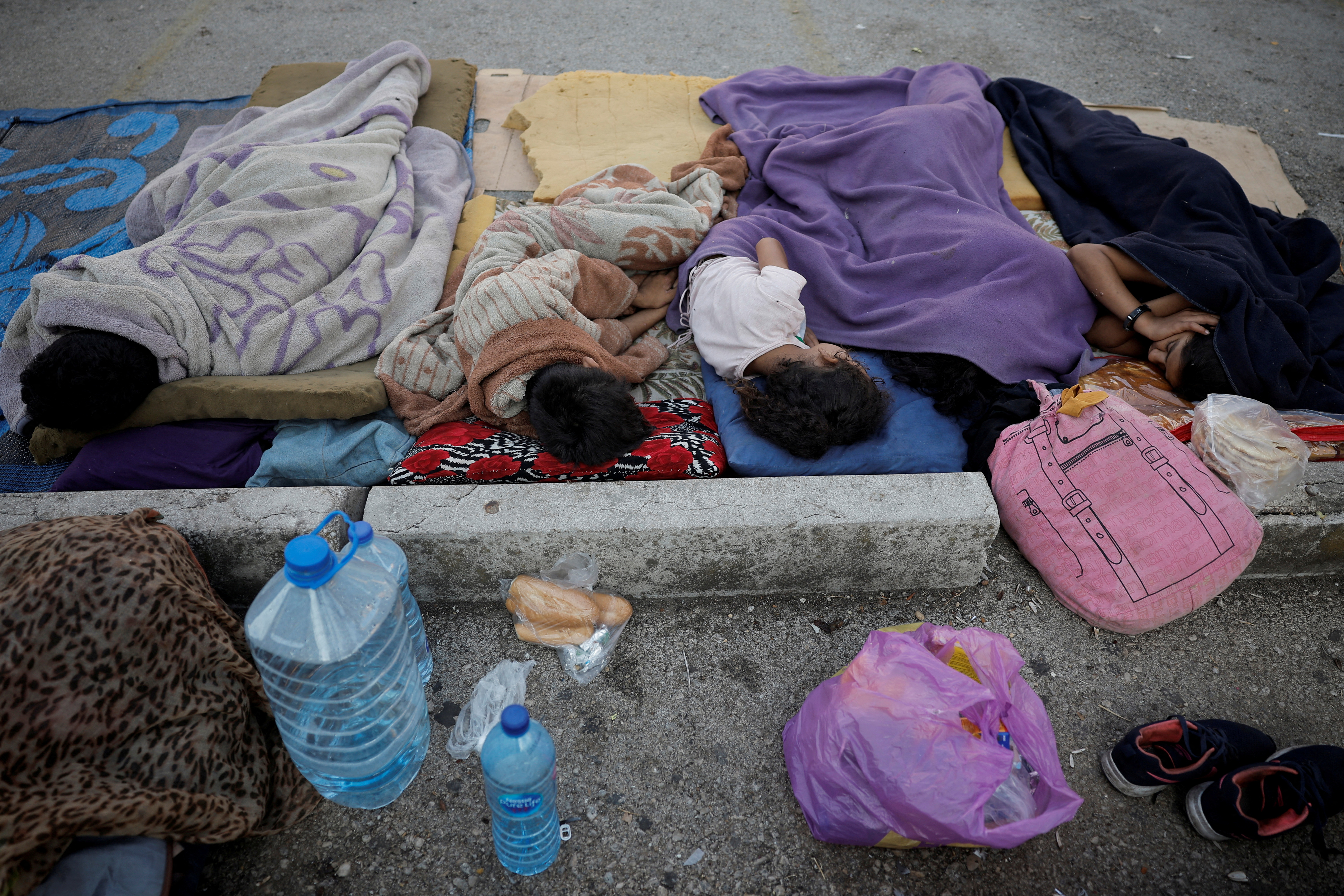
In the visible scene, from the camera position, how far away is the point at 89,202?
343 centimetres

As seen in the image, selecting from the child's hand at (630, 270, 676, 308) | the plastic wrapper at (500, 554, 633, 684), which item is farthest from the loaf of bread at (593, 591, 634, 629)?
the child's hand at (630, 270, 676, 308)

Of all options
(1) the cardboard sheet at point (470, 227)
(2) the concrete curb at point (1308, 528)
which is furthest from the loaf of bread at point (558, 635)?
(2) the concrete curb at point (1308, 528)

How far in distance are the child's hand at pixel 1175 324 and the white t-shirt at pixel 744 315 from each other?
1.38 m

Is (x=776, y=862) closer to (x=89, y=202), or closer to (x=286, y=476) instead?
(x=286, y=476)

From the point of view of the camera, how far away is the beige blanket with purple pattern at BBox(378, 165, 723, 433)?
2307mm

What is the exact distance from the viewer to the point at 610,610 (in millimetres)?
2018

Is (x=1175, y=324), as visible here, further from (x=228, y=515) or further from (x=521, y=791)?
(x=228, y=515)

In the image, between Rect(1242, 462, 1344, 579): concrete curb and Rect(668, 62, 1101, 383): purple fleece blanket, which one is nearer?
Rect(1242, 462, 1344, 579): concrete curb

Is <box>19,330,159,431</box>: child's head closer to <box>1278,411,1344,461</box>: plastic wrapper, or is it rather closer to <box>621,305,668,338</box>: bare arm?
<box>621,305,668,338</box>: bare arm

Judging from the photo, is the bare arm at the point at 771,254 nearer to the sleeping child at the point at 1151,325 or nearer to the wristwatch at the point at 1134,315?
the sleeping child at the point at 1151,325

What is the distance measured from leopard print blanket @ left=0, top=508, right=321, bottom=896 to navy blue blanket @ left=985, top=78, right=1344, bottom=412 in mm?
3287

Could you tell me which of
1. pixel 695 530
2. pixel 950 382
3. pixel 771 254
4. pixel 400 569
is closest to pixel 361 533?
pixel 400 569

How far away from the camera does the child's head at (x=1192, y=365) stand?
2.45 m

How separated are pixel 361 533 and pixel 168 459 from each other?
3.22 feet
